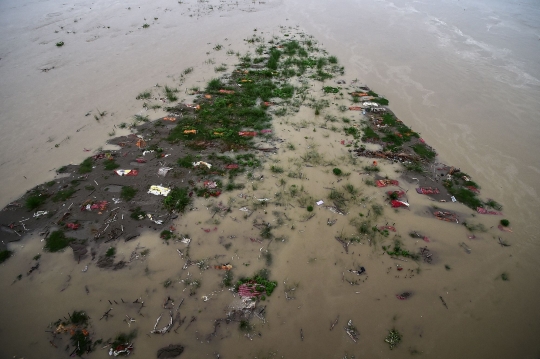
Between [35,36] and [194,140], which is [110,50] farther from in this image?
[194,140]

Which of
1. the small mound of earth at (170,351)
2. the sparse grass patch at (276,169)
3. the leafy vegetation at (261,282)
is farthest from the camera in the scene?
the sparse grass patch at (276,169)

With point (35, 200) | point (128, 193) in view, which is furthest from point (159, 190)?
point (35, 200)

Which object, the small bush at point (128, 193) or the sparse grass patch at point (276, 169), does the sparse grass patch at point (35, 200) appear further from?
the sparse grass patch at point (276, 169)

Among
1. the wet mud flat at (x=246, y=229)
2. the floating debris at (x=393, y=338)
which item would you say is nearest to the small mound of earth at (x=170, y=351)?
the wet mud flat at (x=246, y=229)

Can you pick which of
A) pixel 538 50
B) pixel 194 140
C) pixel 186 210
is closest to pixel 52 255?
pixel 186 210

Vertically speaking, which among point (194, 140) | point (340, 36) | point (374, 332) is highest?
point (340, 36)

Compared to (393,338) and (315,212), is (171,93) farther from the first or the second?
(393,338)

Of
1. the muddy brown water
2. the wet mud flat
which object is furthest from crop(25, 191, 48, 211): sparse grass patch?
the muddy brown water
